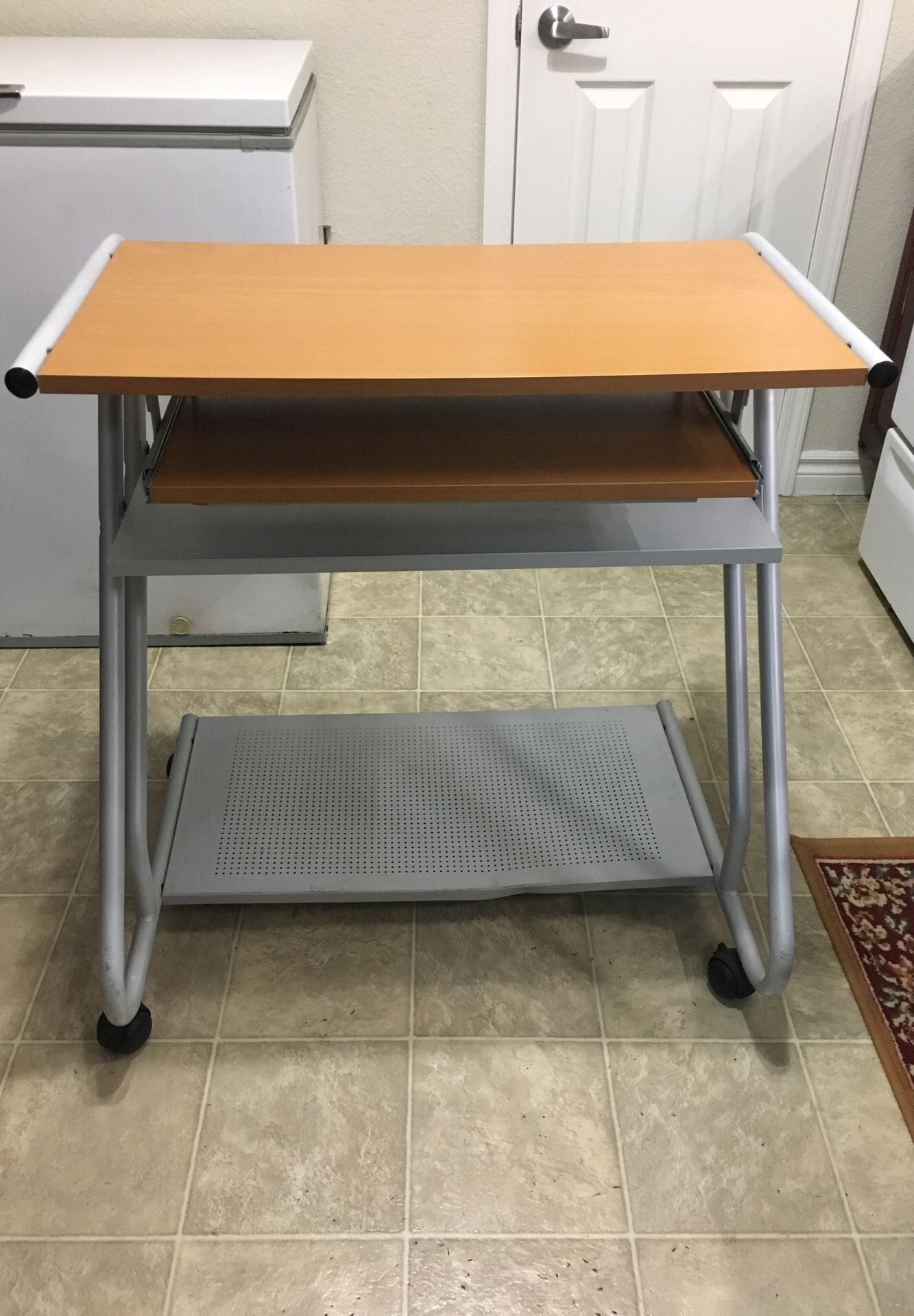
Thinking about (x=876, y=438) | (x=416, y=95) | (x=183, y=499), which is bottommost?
(x=876, y=438)

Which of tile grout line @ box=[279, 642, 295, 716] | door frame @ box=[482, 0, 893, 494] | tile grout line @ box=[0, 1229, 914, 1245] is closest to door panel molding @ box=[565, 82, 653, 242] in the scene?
door frame @ box=[482, 0, 893, 494]

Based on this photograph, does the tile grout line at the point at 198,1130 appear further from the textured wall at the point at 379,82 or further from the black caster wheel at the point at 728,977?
the textured wall at the point at 379,82

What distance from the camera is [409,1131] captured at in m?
1.36

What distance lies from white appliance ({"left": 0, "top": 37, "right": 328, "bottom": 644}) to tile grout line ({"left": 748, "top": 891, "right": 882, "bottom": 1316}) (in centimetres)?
145

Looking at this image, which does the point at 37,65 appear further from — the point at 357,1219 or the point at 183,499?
the point at 357,1219

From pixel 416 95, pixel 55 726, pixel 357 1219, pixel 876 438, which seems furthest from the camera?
pixel 876 438

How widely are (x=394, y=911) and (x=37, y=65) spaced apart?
1553mm

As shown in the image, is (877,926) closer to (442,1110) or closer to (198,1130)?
(442,1110)

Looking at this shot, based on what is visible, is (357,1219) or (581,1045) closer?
(357,1219)

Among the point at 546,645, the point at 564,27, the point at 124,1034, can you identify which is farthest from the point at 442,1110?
the point at 564,27

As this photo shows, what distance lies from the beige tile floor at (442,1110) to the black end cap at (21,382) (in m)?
0.91

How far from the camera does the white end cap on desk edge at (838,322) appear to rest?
1.04 m

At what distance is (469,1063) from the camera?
4.71ft

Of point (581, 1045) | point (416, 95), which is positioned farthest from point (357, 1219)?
point (416, 95)
